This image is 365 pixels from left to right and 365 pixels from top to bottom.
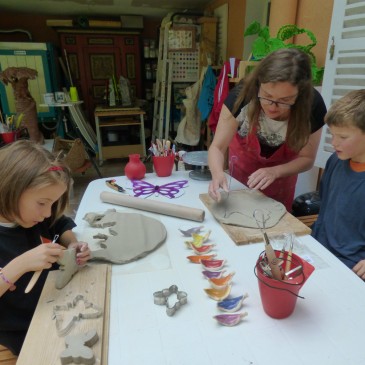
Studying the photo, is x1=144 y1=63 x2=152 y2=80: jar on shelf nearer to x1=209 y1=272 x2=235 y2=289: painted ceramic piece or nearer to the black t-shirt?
the black t-shirt

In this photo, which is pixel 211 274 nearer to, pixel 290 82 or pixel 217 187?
pixel 217 187

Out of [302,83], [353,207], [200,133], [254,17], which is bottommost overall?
[200,133]

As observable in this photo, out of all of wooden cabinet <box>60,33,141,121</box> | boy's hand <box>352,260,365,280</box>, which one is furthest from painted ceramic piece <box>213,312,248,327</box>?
wooden cabinet <box>60,33,141,121</box>

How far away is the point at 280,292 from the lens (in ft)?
2.05

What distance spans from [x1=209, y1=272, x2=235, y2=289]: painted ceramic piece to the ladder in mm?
3580

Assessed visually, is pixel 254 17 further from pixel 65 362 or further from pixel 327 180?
pixel 65 362

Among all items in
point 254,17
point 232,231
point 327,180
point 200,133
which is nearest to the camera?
point 232,231

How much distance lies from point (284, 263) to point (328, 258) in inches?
10.4

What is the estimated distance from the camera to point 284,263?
0.68 metres

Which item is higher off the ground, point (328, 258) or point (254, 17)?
point (254, 17)

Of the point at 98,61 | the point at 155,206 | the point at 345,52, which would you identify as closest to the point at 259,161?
the point at 155,206

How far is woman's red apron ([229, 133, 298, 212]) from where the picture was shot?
1.36m

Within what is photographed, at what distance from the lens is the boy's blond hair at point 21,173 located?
2.48 ft

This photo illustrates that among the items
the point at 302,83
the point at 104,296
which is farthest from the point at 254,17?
the point at 104,296
